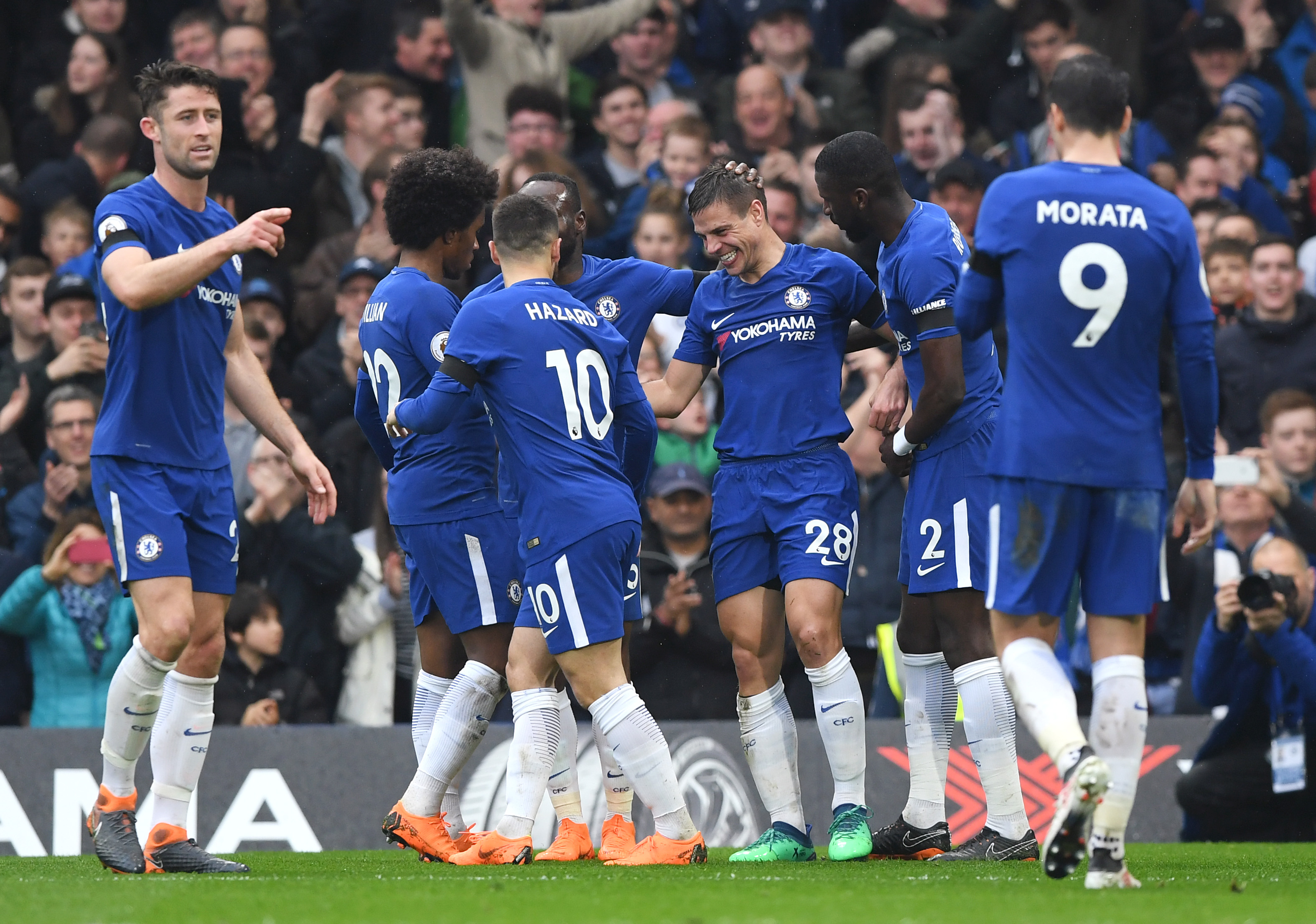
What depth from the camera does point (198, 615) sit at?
20.8ft

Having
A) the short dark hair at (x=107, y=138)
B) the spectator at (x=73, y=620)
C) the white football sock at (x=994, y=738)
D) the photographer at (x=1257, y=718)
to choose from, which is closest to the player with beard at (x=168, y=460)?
the white football sock at (x=994, y=738)

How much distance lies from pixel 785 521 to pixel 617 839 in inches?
57.3

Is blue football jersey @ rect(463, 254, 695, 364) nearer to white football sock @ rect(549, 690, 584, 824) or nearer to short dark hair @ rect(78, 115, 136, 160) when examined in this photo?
white football sock @ rect(549, 690, 584, 824)

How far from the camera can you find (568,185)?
7184mm

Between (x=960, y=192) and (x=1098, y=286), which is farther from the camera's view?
(x=960, y=192)

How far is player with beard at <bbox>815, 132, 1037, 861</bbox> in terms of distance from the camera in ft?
21.5

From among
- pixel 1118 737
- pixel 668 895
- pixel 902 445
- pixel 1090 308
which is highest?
pixel 1090 308

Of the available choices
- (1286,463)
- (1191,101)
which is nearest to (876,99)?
(1191,101)

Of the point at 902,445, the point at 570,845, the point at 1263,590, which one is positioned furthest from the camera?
the point at 1263,590

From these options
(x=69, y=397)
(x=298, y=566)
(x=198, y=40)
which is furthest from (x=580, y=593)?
(x=198, y=40)

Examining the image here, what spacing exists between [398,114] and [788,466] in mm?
6846

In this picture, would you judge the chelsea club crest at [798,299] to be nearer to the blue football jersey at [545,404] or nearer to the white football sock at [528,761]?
the blue football jersey at [545,404]

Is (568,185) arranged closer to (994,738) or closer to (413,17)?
(994,738)

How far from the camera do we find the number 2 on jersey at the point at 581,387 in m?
6.27
